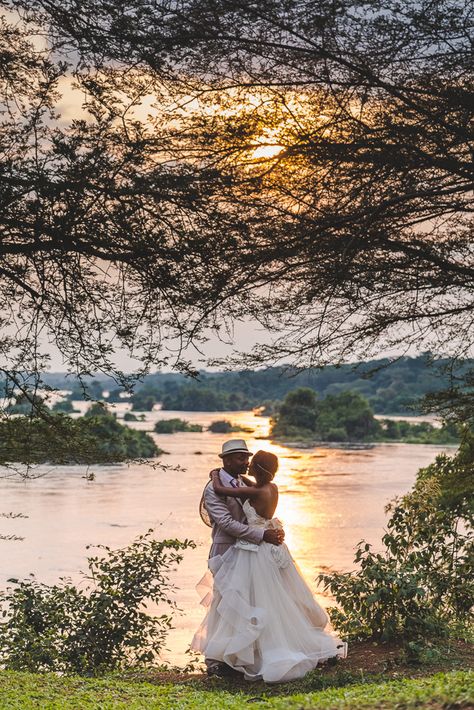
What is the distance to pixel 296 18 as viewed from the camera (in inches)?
199

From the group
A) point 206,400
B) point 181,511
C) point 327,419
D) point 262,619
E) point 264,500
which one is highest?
point 206,400

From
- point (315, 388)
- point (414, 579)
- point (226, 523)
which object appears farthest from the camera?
point (315, 388)

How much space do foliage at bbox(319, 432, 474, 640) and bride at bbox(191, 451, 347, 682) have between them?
76 cm

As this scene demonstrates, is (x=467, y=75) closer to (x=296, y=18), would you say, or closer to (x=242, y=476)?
(x=296, y=18)

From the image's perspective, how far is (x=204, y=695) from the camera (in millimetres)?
4953

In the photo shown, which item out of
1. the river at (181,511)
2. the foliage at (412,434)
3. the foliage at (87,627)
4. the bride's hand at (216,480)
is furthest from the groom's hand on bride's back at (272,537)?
the foliage at (412,434)

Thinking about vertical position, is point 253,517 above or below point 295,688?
above

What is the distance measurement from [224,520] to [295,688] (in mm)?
1005

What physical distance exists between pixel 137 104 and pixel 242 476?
2312 millimetres

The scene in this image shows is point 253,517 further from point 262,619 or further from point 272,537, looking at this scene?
point 262,619

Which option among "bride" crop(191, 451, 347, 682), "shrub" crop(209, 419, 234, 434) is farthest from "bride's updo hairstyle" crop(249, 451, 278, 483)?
"shrub" crop(209, 419, 234, 434)

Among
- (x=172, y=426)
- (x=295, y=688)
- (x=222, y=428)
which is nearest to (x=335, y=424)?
(x=222, y=428)

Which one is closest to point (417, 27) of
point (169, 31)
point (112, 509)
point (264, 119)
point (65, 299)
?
point (264, 119)

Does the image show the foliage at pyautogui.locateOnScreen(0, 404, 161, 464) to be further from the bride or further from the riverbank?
the bride
